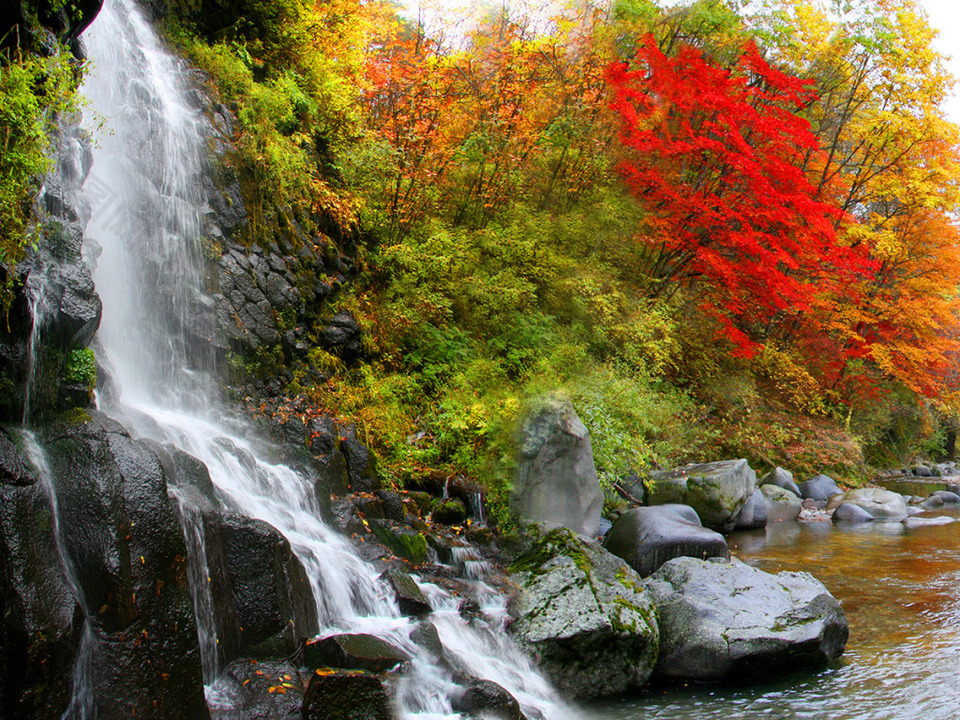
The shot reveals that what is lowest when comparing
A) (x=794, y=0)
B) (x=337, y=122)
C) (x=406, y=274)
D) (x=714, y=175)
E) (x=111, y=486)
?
(x=111, y=486)

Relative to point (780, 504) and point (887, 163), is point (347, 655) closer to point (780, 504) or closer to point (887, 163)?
point (780, 504)

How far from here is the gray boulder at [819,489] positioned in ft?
48.3

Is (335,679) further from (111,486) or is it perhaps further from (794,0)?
(794,0)

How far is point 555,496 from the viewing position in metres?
8.32

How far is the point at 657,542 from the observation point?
7773mm

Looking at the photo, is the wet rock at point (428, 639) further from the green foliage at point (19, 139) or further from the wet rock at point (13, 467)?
the green foliage at point (19, 139)

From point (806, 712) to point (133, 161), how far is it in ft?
29.0

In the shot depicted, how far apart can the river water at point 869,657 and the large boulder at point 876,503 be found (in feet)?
9.71

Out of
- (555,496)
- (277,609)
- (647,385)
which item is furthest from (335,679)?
(647,385)

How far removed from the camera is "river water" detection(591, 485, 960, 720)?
5188mm

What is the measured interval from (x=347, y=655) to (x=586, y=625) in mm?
2144

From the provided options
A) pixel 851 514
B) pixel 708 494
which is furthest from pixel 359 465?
pixel 851 514

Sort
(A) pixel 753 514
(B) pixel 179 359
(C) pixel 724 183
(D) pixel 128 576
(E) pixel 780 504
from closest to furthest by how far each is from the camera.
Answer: (D) pixel 128 576 < (B) pixel 179 359 < (A) pixel 753 514 < (E) pixel 780 504 < (C) pixel 724 183

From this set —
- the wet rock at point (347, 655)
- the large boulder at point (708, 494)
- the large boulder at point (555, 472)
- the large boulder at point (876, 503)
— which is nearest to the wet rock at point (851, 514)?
the large boulder at point (876, 503)
